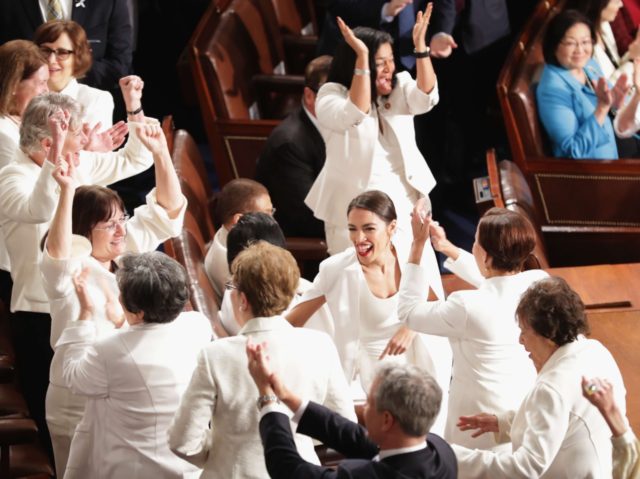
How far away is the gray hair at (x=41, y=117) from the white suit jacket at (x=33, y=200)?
0.06 meters

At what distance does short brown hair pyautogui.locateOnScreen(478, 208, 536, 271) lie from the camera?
3428mm

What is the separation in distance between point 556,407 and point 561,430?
0.05 m

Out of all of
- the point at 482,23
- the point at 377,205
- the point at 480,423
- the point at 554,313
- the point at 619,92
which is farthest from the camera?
the point at 482,23

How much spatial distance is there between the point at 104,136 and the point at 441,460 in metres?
1.80

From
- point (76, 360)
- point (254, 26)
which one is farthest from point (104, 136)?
point (254, 26)

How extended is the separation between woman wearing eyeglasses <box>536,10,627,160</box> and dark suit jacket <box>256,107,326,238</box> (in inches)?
42.1

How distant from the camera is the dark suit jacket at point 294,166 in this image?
5.10m

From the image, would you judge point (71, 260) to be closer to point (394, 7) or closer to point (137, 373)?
point (137, 373)

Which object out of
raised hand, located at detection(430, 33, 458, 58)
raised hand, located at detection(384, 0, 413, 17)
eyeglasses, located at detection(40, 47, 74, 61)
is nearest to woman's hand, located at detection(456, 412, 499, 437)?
eyeglasses, located at detection(40, 47, 74, 61)

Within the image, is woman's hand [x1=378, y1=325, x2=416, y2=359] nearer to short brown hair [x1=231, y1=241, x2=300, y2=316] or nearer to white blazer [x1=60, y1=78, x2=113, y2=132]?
short brown hair [x1=231, y1=241, x2=300, y2=316]

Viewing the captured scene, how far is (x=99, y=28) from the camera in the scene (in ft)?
17.9

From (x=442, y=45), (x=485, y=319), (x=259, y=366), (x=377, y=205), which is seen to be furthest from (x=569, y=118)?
(x=259, y=366)

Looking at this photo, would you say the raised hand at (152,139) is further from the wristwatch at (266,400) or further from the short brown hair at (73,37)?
the wristwatch at (266,400)

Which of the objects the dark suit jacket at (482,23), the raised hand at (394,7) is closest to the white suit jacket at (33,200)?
the raised hand at (394,7)
